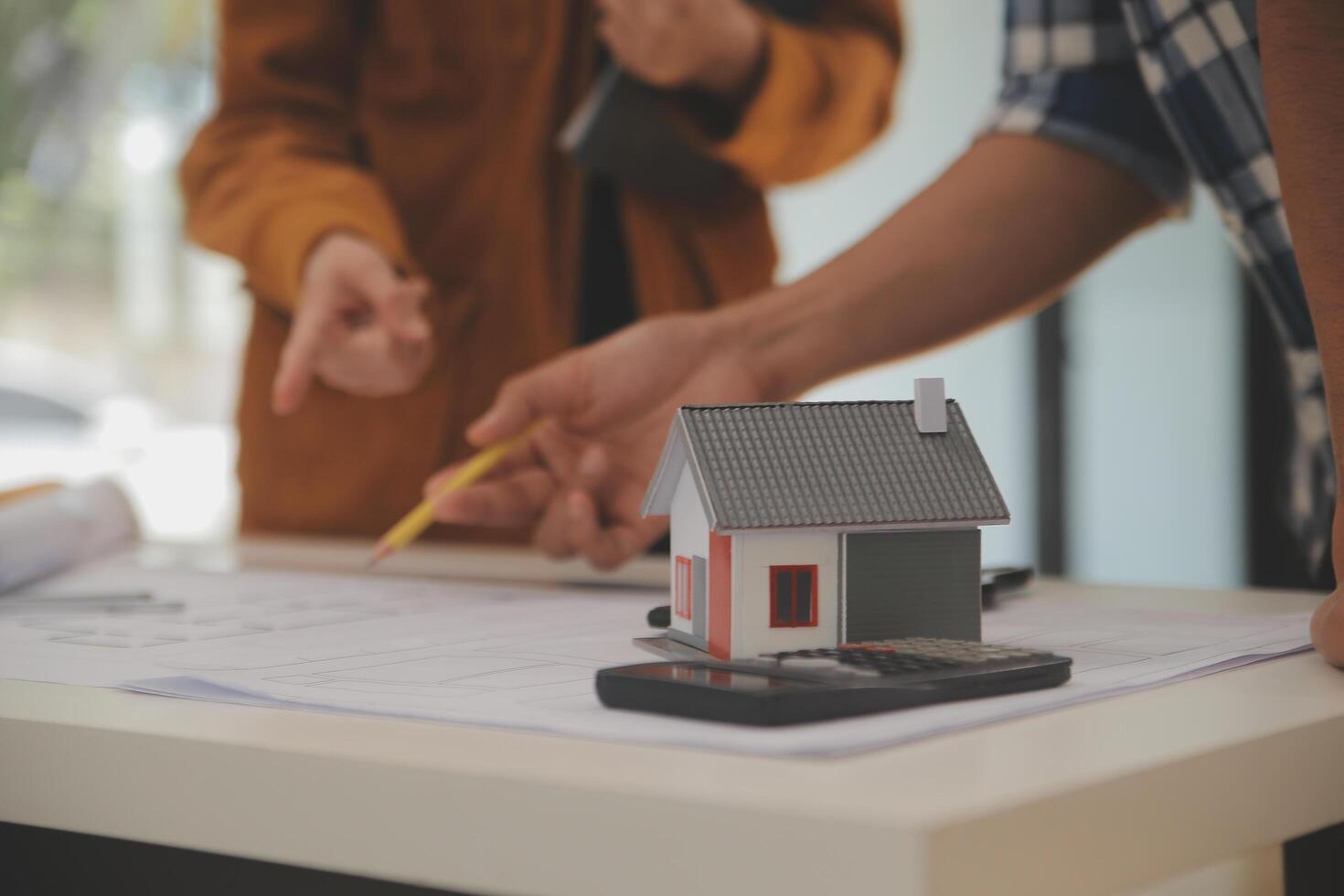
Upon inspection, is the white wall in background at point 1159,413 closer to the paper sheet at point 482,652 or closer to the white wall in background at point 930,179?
the white wall in background at point 930,179

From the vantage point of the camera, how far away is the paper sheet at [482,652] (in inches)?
13.6

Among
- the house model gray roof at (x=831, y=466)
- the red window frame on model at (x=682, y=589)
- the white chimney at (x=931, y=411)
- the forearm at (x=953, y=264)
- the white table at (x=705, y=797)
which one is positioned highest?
the forearm at (x=953, y=264)

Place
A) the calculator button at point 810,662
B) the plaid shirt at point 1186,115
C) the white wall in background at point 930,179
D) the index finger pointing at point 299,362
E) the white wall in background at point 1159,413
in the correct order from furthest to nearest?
1. the white wall in background at point 930,179
2. the white wall in background at point 1159,413
3. the index finger pointing at point 299,362
4. the plaid shirt at point 1186,115
5. the calculator button at point 810,662

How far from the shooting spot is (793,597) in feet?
1.35

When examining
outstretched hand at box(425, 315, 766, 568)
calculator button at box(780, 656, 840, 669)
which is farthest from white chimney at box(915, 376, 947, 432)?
outstretched hand at box(425, 315, 766, 568)

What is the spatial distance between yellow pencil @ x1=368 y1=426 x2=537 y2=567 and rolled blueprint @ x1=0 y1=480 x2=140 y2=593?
0.19 m

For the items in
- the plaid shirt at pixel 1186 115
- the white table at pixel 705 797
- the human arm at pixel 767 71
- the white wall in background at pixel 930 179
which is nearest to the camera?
the white table at pixel 705 797

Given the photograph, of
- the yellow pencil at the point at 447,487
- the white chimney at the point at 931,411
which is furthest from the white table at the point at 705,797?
the yellow pencil at the point at 447,487

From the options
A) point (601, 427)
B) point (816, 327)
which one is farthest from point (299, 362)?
point (816, 327)

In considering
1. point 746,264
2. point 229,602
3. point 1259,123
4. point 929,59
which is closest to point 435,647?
point 229,602

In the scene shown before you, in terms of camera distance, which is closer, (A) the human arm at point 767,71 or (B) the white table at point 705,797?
(B) the white table at point 705,797

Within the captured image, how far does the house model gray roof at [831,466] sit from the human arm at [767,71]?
72 cm

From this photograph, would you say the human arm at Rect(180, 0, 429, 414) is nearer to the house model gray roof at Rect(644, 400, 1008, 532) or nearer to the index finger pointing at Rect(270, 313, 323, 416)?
the index finger pointing at Rect(270, 313, 323, 416)

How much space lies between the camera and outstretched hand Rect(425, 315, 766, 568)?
73 cm
